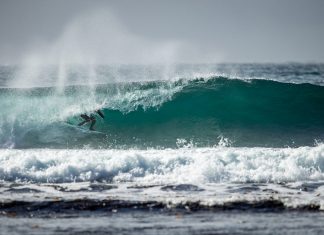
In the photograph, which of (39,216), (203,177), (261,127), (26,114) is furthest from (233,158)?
(26,114)

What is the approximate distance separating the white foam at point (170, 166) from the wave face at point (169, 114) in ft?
13.9

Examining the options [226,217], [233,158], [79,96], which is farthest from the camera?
[79,96]

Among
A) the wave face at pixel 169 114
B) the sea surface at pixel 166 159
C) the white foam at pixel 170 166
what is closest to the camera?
the sea surface at pixel 166 159

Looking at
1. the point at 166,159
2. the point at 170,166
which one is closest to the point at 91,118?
the point at 166,159

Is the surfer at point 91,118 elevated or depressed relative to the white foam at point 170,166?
elevated

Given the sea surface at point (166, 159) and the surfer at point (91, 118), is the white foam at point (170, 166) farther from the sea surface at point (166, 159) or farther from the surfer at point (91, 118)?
the surfer at point (91, 118)

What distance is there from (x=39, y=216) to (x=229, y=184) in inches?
179

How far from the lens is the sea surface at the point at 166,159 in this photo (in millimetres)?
8125

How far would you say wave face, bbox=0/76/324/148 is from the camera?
60.7 ft

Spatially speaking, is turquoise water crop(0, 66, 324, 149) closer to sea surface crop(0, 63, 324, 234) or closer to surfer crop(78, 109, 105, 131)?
sea surface crop(0, 63, 324, 234)

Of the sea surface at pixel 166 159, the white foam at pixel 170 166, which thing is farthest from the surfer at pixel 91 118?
the white foam at pixel 170 166

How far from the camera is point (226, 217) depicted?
8.11m

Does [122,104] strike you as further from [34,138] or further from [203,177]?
[203,177]

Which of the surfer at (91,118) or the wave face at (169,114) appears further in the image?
the surfer at (91,118)
